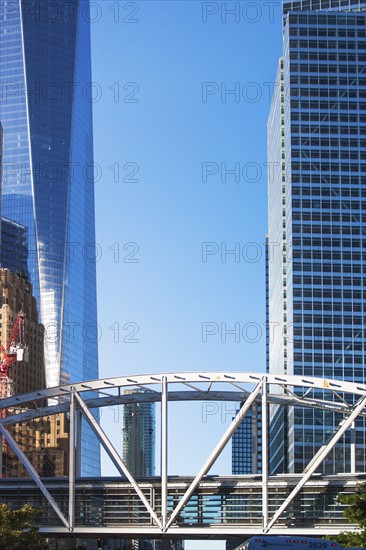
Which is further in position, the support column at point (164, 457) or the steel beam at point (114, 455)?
the support column at point (164, 457)

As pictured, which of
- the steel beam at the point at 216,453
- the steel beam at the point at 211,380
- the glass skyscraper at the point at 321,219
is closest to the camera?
the steel beam at the point at 216,453

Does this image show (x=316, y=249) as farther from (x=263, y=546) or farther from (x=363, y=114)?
(x=263, y=546)

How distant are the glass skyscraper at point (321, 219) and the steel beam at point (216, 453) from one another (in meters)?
87.7

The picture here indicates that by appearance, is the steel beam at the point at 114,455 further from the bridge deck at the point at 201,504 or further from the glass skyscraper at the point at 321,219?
the glass skyscraper at the point at 321,219

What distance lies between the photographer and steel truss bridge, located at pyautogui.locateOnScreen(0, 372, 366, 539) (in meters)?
90.0

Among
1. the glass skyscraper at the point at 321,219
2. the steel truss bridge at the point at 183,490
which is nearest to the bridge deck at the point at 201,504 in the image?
the steel truss bridge at the point at 183,490

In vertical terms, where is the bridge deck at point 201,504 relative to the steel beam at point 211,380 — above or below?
below

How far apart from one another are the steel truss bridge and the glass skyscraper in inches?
3220

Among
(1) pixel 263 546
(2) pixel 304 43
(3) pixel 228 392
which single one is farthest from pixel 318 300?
(1) pixel 263 546

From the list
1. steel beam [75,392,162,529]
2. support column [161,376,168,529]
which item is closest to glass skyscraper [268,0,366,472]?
support column [161,376,168,529]

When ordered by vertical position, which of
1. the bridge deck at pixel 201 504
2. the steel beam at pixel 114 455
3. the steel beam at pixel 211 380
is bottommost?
the bridge deck at pixel 201 504

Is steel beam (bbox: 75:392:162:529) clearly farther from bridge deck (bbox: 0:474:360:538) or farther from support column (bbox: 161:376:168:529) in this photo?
bridge deck (bbox: 0:474:360:538)

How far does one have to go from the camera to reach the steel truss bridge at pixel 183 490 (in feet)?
295

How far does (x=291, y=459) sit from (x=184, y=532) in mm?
87675
